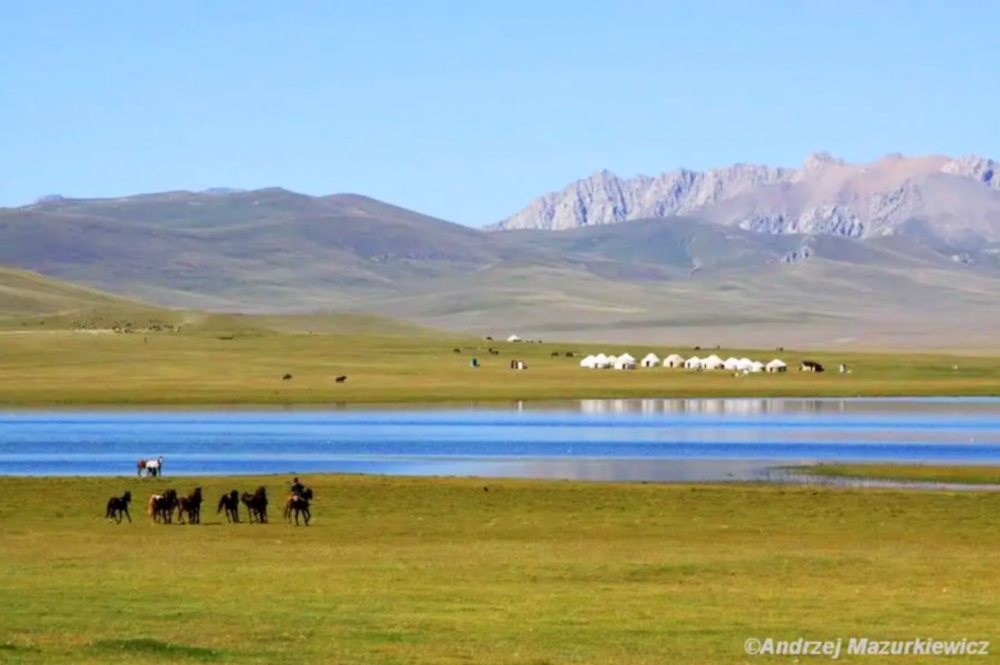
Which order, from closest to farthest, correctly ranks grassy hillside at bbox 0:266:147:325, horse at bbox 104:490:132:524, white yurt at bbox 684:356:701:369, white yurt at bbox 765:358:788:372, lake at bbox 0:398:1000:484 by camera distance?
horse at bbox 104:490:132:524 → lake at bbox 0:398:1000:484 → white yurt at bbox 765:358:788:372 → white yurt at bbox 684:356:701:369 → grassy hillside at bbox 0:266:147:325

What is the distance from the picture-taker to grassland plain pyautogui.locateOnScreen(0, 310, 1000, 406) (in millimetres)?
82500

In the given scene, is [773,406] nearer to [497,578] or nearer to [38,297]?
[497,578]

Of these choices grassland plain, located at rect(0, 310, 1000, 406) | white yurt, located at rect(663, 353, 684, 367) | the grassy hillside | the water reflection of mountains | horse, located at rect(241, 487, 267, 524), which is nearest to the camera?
horse, located at rect(241, 487, 267, 524)

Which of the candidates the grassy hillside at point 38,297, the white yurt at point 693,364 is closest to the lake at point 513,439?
the white yurt at point 693,364

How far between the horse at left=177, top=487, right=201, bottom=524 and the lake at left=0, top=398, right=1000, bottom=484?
449 inches

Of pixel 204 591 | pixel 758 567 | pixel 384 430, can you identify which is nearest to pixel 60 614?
pixel 204 591

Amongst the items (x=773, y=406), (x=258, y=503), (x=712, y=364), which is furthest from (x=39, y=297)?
(x=258, y=503)

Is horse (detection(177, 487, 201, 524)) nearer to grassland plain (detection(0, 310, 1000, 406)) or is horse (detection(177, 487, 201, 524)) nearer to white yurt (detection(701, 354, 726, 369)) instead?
grassland plain (detection(0, 310, 1000, 406))

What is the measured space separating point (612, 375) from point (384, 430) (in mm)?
42584

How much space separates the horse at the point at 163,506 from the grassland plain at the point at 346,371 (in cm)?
4599

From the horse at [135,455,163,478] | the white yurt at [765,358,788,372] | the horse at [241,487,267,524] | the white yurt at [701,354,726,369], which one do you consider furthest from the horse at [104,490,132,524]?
the white yurt at [701,354,726,369]

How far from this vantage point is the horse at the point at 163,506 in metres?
30.0

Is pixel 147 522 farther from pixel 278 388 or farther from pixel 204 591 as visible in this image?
pixel 278 388

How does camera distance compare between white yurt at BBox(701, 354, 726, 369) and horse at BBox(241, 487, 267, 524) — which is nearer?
horse at BBox(241, 487, 267, 524)
